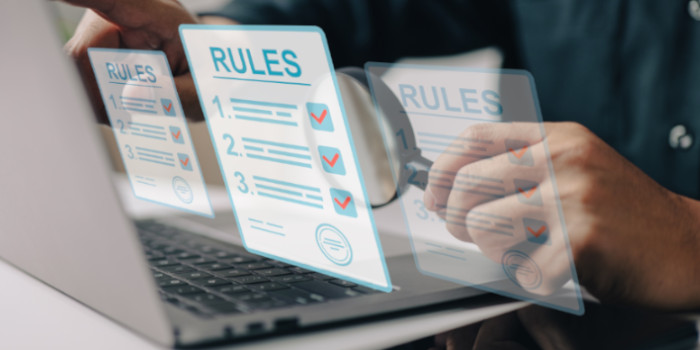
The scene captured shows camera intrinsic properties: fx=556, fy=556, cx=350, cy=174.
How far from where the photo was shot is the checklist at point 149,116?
45 cm

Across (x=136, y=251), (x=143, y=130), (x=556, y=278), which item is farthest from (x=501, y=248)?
(x=143, y=130)

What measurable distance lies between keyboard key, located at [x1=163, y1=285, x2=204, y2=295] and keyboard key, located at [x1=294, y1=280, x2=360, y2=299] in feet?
0.20

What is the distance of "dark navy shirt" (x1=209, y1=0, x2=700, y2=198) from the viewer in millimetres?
677

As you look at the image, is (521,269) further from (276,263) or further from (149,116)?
(149,116)

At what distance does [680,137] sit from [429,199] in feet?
1.53

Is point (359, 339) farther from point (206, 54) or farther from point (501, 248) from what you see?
point (206, 54)

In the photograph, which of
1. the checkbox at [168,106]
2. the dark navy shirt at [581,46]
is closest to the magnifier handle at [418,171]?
the checkbox at [168,106]

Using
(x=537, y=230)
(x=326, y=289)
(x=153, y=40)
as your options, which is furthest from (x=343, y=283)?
(x=153, y=40)

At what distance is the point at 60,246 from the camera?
0.32 metres

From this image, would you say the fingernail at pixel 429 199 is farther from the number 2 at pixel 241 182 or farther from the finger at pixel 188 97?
the finger at pixel 188 97

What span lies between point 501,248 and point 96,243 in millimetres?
222

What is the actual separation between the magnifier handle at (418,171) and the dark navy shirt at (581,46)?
0.45 meters

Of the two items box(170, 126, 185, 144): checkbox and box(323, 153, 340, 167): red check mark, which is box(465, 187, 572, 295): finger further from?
box(170, 126, 185, 144): checkbox

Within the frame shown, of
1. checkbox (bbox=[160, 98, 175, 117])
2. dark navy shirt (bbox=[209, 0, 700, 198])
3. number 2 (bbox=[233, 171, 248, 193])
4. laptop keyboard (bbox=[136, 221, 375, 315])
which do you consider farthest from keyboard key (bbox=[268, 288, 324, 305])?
dark navy shirt (bbox=[209, 0, 700, 198])
